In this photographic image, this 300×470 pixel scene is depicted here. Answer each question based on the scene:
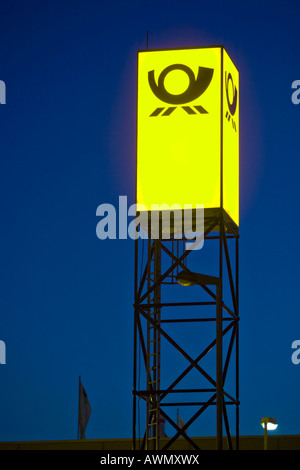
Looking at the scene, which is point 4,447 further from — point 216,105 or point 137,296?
point 216,105

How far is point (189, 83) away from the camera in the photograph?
32.2 metres

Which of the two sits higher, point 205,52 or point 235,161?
point 205,52

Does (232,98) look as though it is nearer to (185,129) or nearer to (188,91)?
(188,91)

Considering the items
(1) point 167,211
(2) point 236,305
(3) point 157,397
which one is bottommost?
(3) point 157,397

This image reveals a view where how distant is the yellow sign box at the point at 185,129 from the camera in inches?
1256

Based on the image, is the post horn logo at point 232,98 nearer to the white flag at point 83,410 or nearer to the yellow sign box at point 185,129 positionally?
the yellow sign box at point 185,129

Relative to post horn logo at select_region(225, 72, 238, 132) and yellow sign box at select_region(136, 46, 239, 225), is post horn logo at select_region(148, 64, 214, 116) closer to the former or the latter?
yellow sign box at select_region(136, 46, 239, 225)

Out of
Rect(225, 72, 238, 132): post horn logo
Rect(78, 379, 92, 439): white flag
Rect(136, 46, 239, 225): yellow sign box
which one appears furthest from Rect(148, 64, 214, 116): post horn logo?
Rect(78, 379, 92, 439): white flag

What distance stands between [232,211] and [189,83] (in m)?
3.50

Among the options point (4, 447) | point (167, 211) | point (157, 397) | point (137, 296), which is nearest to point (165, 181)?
point (167, 211)

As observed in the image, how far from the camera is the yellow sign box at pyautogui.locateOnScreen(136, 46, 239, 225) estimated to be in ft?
105

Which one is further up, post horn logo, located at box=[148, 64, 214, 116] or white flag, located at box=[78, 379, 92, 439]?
post horn logo, located at box=[148, 64, 214, 116]
